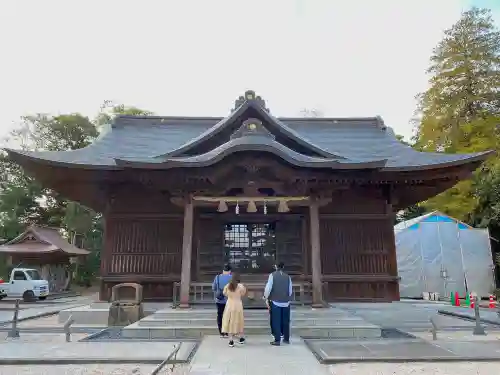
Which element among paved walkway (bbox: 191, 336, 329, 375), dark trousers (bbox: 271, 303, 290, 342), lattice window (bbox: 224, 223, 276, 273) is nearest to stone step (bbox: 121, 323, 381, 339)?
paved walkway (bbox: 191, 336, 329, 375)

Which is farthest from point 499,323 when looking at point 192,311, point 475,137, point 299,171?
point 475,137

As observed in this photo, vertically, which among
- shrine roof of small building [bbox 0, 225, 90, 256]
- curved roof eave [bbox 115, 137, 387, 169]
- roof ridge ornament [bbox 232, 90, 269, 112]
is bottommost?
shrine roof of small building [bbox 0, 225, 90, 256]

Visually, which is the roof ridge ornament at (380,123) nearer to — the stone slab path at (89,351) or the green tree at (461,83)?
the green tree at (461,83)

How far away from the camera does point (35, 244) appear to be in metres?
26.5

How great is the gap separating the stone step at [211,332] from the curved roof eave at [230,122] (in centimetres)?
523

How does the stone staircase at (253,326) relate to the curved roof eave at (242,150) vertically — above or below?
below

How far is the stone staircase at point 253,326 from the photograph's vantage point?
8031 millimetres

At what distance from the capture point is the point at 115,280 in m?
11.5

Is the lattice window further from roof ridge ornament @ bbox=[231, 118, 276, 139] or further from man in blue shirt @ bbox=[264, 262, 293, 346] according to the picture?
man in blue shirt @ bbox=[264, 262, 293, 346]

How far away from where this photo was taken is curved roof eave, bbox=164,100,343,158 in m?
11.6

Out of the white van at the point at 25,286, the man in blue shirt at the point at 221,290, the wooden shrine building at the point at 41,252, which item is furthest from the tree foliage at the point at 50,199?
the man in blue shirt at the point at 221,290

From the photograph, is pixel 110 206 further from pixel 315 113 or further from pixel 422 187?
pixel 315 113

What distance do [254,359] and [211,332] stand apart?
2.32 m

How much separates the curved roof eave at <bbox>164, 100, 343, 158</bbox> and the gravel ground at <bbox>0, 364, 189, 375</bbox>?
6885 millimetres
